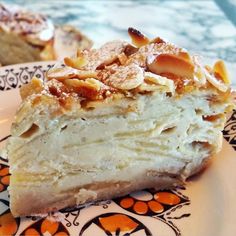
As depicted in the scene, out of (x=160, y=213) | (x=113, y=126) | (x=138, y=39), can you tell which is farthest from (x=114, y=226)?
(x=138, y=39)

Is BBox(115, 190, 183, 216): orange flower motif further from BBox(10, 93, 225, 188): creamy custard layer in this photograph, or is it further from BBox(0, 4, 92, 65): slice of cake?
BBox(0, 4, 92, 65): slice of cake

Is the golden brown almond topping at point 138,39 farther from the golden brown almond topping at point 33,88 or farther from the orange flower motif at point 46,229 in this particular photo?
the orange flower motif at point 46,229

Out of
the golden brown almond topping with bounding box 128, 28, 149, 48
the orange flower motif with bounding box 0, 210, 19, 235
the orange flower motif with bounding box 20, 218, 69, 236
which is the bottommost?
the orange flower motif with bounding box 0, 210, 19, 235

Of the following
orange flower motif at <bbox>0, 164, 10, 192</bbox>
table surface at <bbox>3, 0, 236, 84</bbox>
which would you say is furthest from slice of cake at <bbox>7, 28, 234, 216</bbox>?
table surface at <bbox>3, 0, 236, 84</bbox>

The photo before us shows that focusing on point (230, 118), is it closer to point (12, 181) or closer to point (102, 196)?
point (102, 196)

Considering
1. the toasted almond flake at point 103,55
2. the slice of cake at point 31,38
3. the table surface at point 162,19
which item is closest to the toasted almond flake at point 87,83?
the toasted almond flake at point 103,55

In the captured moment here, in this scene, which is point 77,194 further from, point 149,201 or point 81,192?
point 149,201

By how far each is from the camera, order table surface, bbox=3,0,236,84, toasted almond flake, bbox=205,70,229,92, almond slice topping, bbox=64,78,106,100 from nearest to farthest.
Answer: almond slice topping, bbox=64,78,106,100
toasted almond flake, bbox=205,70,229,92
table surface, bbox=3,0,236,84
